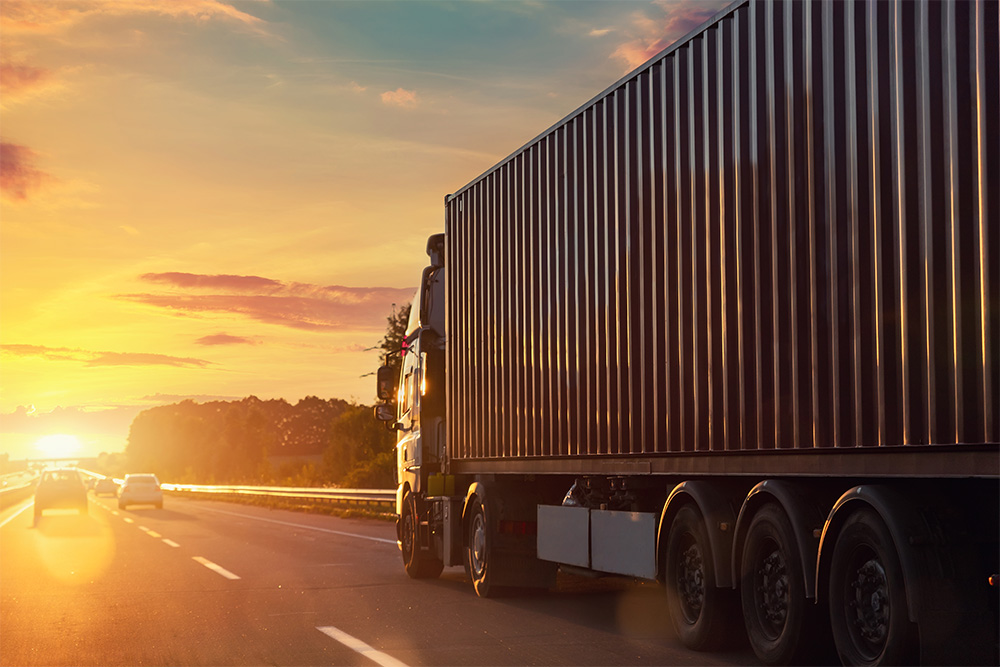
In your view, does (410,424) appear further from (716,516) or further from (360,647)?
(716,516)

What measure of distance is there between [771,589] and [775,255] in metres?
2.20

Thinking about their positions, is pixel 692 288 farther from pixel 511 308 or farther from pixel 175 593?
pixel 175 593

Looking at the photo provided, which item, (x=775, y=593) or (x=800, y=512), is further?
(x=775, y=593)

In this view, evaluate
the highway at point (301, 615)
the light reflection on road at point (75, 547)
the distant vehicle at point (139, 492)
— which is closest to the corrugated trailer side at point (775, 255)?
the highway at point (301, 615)

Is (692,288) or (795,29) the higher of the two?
(795,29)

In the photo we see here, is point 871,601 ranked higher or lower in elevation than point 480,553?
higher

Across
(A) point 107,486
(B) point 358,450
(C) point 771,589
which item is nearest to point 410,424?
(C) point 771,589

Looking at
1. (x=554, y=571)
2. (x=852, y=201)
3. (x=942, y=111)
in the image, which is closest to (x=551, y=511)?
(x=554, y=571)

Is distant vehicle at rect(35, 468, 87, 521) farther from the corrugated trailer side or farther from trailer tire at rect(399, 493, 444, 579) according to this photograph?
the corrugated trailer side

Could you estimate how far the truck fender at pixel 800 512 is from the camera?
7250 mm

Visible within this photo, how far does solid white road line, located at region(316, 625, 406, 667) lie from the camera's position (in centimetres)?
825

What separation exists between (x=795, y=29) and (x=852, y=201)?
131 centimetres

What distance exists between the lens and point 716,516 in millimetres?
8438

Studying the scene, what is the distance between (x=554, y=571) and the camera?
12.5 meters
